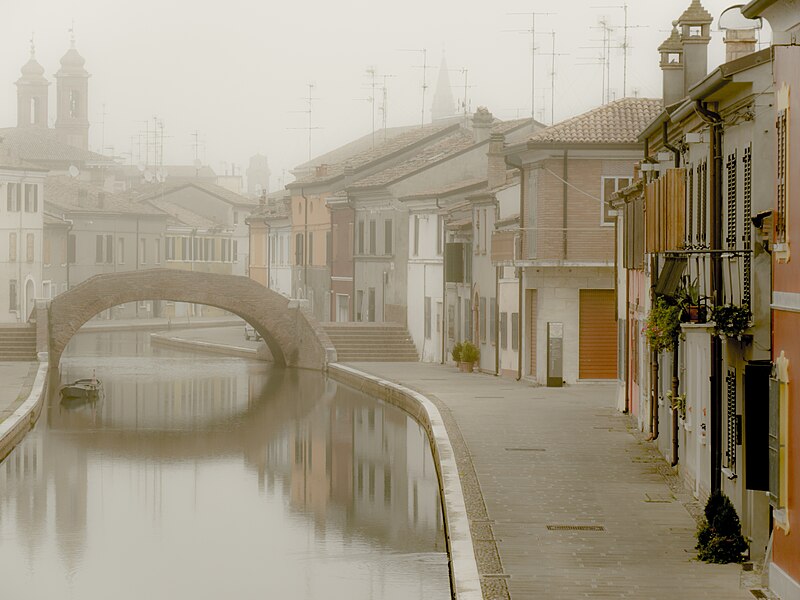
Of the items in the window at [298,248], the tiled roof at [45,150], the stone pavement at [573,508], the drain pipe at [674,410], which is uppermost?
the tiled roof at [45,150]

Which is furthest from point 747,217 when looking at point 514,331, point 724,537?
point 514,331

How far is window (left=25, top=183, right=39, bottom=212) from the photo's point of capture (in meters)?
78.6

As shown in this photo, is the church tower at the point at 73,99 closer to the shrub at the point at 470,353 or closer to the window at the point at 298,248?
the window at the point at 298,248

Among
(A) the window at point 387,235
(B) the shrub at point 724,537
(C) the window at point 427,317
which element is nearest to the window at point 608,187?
(C) the window at point 427,317

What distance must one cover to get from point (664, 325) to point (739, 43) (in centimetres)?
473

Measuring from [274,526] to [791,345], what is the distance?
1323 cm

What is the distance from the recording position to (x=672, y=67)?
29.0m

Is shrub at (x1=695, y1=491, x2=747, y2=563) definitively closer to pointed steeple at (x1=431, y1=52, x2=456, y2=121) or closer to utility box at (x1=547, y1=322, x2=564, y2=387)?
utility box at (x1=547, y1=322, x2=564, y2=387)

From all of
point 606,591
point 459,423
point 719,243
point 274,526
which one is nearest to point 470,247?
point 459,423

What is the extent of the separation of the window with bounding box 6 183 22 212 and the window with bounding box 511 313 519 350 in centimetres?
3910

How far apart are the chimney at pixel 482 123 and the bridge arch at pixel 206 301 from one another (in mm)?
9883

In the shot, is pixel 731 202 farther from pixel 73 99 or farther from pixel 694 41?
pixel 73 99

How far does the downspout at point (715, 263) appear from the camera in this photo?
19.0 m

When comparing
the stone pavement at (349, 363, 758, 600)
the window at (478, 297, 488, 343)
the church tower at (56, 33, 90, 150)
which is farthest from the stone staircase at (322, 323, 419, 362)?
the church tower at (56, 33, 90, 150)
